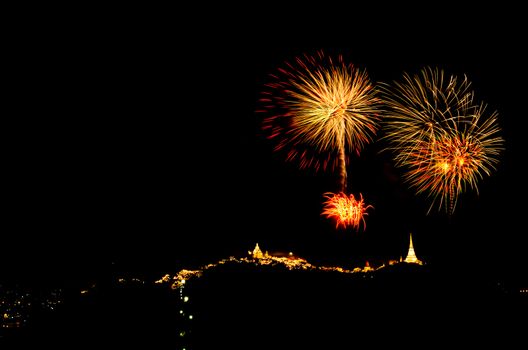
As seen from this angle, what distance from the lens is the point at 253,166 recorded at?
3369 cm

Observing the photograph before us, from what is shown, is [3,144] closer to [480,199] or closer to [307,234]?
[307,234]

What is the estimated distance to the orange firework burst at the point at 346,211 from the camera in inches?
960

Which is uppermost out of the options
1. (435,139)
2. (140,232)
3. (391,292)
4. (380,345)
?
(435,139)

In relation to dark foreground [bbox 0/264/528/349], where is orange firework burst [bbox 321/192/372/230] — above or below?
above

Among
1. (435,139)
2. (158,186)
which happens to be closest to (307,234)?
(435,139)

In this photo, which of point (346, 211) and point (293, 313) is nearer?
point (293, 313)

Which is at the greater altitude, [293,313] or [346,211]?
[346,211]

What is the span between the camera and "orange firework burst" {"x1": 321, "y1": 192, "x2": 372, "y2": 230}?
24.4 m

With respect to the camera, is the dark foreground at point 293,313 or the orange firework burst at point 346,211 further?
the orange firework burst at point 346,211

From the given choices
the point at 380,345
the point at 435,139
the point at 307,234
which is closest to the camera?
the point at 380,345

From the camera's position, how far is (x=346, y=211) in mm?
24594

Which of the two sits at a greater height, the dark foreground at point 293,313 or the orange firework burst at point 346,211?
the orange firework burst at point 346,211

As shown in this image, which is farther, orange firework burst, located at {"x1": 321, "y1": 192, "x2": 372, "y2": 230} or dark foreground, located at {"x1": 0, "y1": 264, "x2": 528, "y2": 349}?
orange firework burst, located at {"x1": 321, "y1": 192, "x2": 372, "y2": 230}

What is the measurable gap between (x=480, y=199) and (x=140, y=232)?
715 inches
